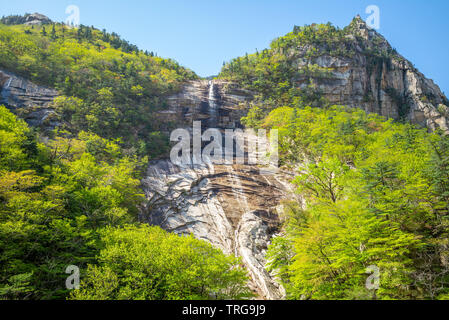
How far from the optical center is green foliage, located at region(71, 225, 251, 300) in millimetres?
12930

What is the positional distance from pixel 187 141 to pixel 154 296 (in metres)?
27.7

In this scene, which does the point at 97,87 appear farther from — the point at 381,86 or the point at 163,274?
the point at 381,86

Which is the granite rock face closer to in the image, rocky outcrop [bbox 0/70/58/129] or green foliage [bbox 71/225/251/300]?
rocky outcrop [bbox 0/70/58/129]

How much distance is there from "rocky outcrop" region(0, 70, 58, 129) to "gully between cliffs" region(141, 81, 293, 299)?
1600cm

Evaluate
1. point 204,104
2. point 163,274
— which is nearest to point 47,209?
point 163,274

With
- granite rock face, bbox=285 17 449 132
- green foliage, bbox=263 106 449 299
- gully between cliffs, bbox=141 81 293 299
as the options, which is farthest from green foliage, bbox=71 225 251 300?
granite rock face, bbox=285 17 449 132

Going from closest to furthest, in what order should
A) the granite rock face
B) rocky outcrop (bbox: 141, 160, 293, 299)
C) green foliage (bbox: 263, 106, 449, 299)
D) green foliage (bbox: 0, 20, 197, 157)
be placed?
green foliage (bbox: 263, 106, 449, 299), rocky outcrop (bbox: 141, 160, 293, 299), green foliage (bbox: 0, 20, 197, 157), the granite rock face

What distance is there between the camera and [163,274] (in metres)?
14.1

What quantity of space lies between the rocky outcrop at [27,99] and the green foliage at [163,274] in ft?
87.6

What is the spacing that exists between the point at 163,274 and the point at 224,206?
1373 cm

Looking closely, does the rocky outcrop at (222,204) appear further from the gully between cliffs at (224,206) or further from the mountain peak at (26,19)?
the mountain peak at (26,19)

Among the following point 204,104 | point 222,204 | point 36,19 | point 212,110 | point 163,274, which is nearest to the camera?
point 163,274

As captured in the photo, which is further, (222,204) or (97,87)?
(97,87)

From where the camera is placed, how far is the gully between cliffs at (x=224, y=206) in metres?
22.3
